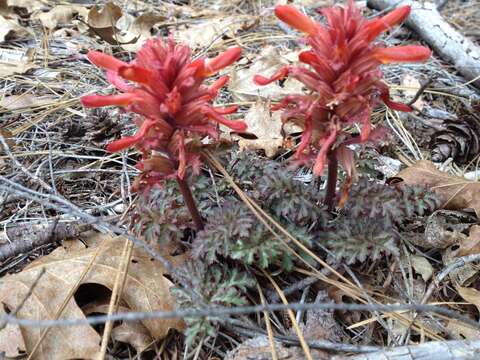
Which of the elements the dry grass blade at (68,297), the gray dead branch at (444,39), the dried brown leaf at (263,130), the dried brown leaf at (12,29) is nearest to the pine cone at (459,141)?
the gray dead branch at (444,39)

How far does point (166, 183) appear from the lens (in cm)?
228

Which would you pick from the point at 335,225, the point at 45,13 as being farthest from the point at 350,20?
the point at 45,13

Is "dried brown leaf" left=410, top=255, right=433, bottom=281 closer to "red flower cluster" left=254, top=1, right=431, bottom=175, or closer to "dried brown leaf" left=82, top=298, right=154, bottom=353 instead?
"red flower cluster" left=254, top=1, right=431, bottom=175

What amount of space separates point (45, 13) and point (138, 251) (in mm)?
2973

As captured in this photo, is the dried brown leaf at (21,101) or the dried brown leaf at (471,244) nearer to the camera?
the dried brown leaf at (471,244)

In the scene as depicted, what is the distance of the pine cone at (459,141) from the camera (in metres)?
2.93

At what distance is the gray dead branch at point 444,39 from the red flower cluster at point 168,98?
8.58ft

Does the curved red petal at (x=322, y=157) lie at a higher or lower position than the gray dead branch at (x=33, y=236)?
higher

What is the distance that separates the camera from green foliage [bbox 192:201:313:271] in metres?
1.89

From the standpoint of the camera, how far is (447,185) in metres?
2.42

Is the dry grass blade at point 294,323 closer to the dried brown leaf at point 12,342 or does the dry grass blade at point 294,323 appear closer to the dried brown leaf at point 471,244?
the dried brown leaf at point 471,244

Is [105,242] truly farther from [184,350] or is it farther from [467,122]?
[467,122]

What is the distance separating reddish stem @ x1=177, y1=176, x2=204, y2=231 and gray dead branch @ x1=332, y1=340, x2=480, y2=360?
812 mm

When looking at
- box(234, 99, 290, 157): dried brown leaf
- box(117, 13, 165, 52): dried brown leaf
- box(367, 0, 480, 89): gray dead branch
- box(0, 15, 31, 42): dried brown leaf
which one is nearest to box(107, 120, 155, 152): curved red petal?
box(234, 99, 290, 157): dried brown leaf
